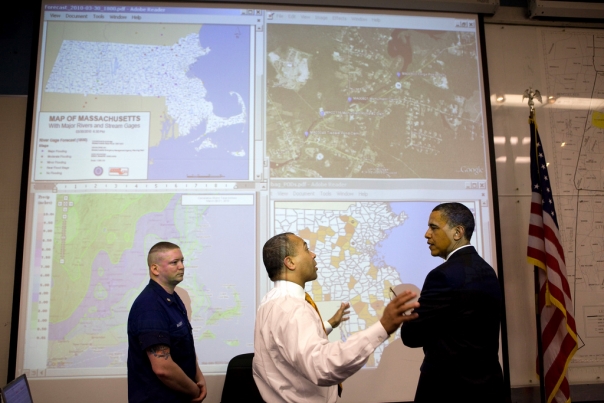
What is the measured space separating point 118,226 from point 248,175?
958 mm

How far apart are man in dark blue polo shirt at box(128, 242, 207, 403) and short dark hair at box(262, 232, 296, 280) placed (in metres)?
0.67

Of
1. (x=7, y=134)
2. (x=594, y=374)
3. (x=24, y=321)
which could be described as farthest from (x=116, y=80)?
(x=594, y=374)

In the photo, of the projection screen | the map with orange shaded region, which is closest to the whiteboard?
the projection screen

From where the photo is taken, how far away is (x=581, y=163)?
397 centimetres

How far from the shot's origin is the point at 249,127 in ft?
11.6

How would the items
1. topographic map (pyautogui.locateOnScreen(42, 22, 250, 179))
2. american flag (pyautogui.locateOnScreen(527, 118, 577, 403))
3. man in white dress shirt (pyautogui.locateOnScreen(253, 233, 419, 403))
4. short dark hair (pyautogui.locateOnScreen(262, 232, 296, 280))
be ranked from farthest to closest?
topographic map (pyautogui.locateOnScreen(42, 22, 250, 179)) < american flag (pyautogui.locateOnScreen(527, 118, 577, 403)) < short dark hair (pyautogui.locateOnScreen(262, 232, 296, 280)) < man in white dress shirt (pyautogui.locateOnScreen(253, 233, 419, 403))

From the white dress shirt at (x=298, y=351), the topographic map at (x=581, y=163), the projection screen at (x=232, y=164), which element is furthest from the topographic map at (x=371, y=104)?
the white dress shirt at (x=298, y=351)

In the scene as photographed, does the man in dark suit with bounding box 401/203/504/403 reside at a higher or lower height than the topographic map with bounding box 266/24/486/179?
lower

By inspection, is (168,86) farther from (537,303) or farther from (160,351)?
(537,303)

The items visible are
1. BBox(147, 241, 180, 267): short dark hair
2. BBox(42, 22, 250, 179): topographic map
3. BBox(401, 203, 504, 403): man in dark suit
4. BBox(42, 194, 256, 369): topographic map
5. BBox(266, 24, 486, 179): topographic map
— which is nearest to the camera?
BBox(401, 203, 504, 403): man in dark suit

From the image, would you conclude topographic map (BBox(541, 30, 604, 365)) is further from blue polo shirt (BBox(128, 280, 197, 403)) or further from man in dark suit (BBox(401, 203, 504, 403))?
blue polo shirt (BBox(128, 280, 197, 403))

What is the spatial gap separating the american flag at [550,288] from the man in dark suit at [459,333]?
1.53 metres

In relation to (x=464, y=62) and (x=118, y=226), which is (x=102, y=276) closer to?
(x=118, y=226)

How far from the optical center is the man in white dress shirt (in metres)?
1.54
